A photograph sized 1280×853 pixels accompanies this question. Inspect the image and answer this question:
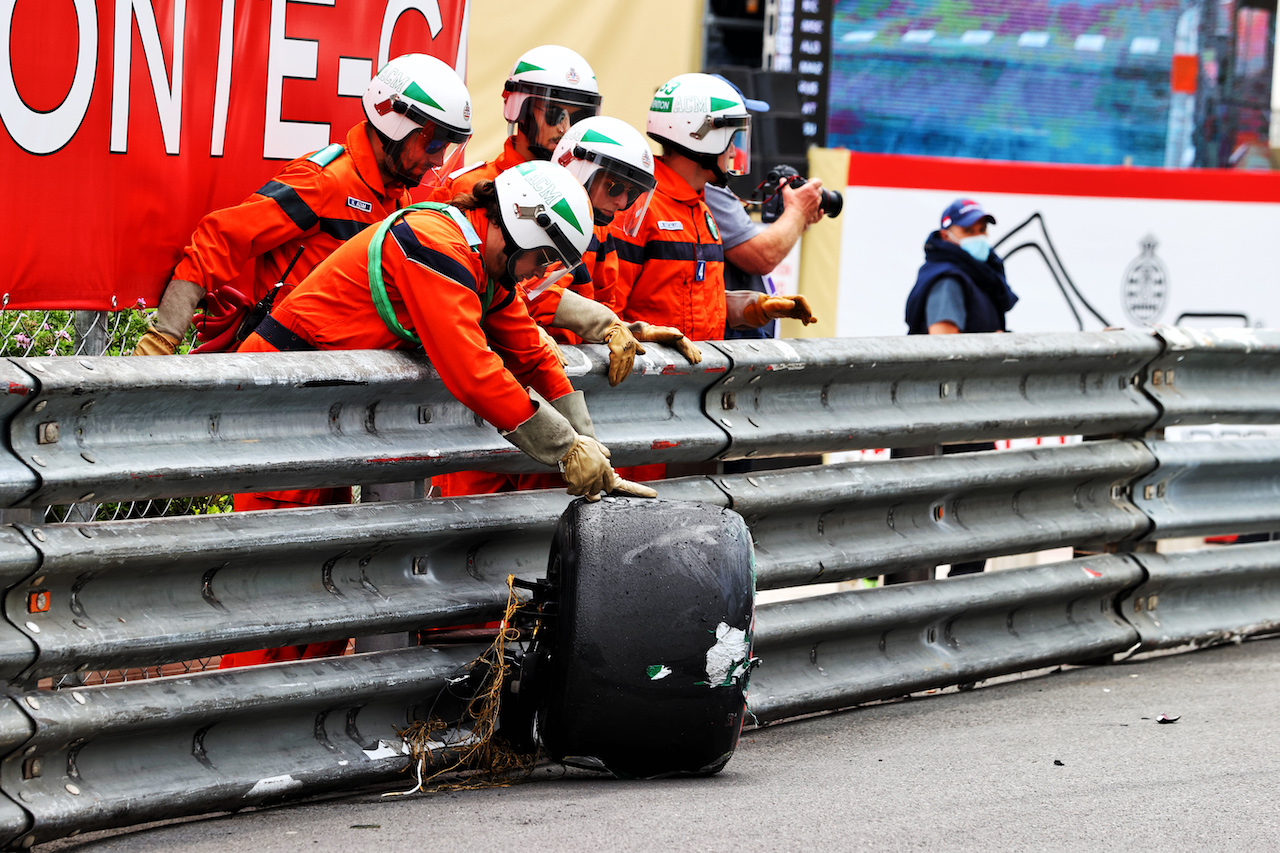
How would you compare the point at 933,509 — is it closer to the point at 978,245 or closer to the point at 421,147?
the point at 421,147

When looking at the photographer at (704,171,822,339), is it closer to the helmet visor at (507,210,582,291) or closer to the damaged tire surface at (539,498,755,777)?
the helmet visor at (507,210,582,291)

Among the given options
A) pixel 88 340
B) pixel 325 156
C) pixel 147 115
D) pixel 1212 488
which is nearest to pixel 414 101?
pixel 325 156

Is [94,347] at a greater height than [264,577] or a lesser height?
greater

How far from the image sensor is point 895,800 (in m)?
3.31

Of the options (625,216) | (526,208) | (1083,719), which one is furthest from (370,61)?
(1083,719)

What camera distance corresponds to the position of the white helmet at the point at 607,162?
4395mm

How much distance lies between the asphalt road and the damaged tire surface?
0.11 metres

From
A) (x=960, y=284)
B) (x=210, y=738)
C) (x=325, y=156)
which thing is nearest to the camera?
(x=210, y=738)

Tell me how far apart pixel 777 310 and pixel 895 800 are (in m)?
2.09

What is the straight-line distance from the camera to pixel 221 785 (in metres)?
3.13

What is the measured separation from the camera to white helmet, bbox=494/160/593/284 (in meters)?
3.73

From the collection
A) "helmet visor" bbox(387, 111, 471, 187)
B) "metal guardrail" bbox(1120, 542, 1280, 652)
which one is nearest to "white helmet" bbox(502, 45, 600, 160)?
"helmet visor" bbox(387, 111, 471, 187)

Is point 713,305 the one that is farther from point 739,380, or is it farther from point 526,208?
point 526,208

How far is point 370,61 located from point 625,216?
3.03 ft
